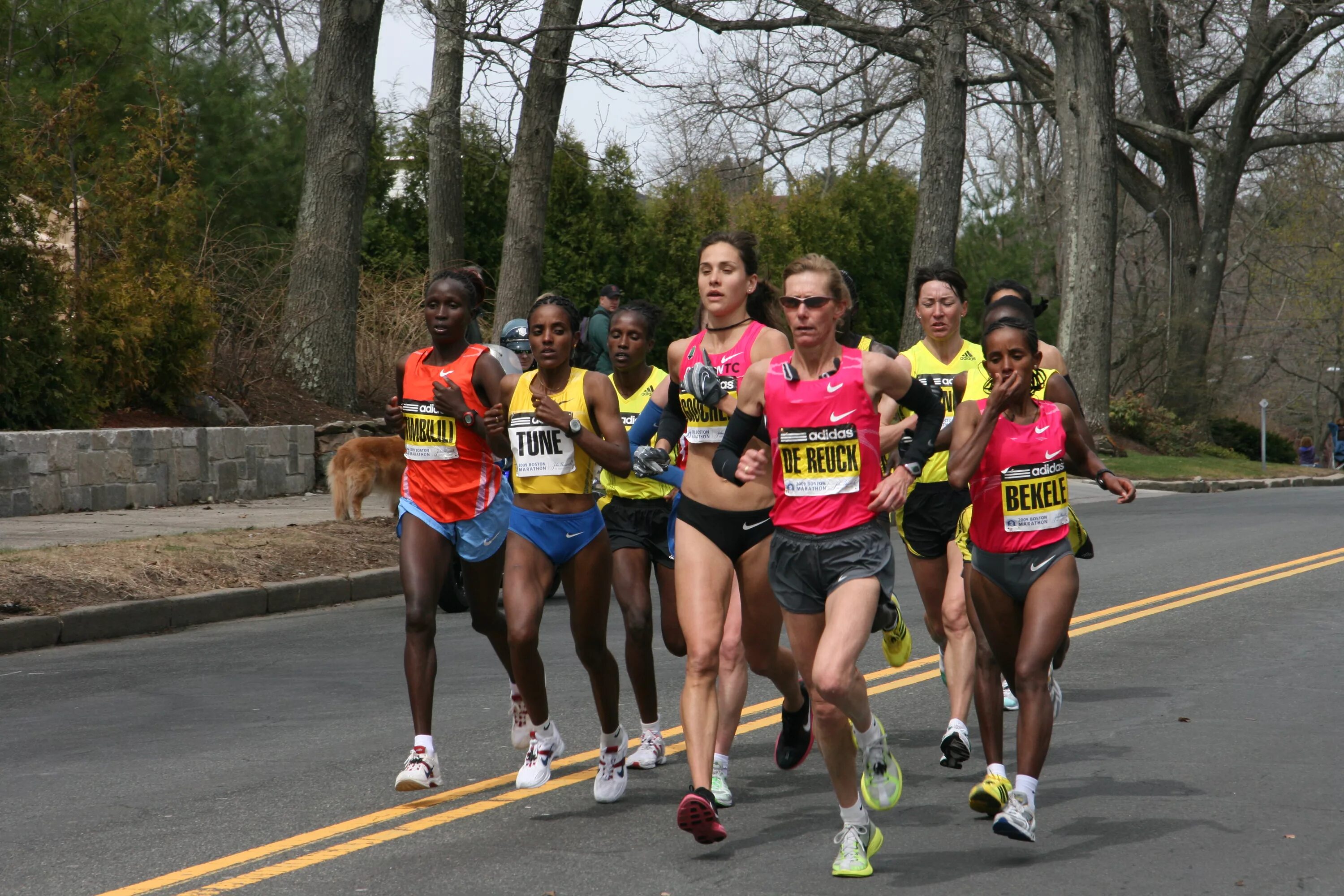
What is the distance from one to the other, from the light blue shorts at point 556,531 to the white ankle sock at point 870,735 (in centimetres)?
139

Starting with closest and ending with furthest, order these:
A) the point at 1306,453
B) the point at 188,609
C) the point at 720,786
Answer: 1. the point at 720,786
2. the point at 188,609
3. the point at 1306,453

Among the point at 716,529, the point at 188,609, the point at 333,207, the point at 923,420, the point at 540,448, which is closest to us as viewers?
the point at 923,420

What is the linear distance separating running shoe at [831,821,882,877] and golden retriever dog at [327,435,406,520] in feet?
31.6

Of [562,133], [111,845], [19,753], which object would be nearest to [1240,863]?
[111,845]

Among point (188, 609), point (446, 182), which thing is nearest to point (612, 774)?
point (188, 609)

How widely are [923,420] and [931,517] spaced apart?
1.56 m

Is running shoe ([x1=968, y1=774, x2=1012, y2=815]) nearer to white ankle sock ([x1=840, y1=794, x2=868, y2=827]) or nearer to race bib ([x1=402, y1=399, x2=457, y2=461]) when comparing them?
white ankle sock ([x1=840, y1=794, x2=868, y2=827])

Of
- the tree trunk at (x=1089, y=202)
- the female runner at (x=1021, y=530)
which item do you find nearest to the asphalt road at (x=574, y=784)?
the female runner at (x=1021, y=530)

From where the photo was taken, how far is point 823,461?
5.02m

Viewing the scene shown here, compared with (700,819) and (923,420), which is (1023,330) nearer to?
(923,420)

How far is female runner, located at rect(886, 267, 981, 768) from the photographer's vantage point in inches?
258

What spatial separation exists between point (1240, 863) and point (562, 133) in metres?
23.1

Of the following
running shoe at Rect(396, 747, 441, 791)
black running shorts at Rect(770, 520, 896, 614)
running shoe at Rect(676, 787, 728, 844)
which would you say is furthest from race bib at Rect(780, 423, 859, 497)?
running shoe at Rect(396, 747, 441, 791)

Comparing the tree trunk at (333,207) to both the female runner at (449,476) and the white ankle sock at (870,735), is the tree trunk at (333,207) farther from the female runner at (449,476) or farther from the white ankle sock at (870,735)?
the white ankle sock at (870,735)
